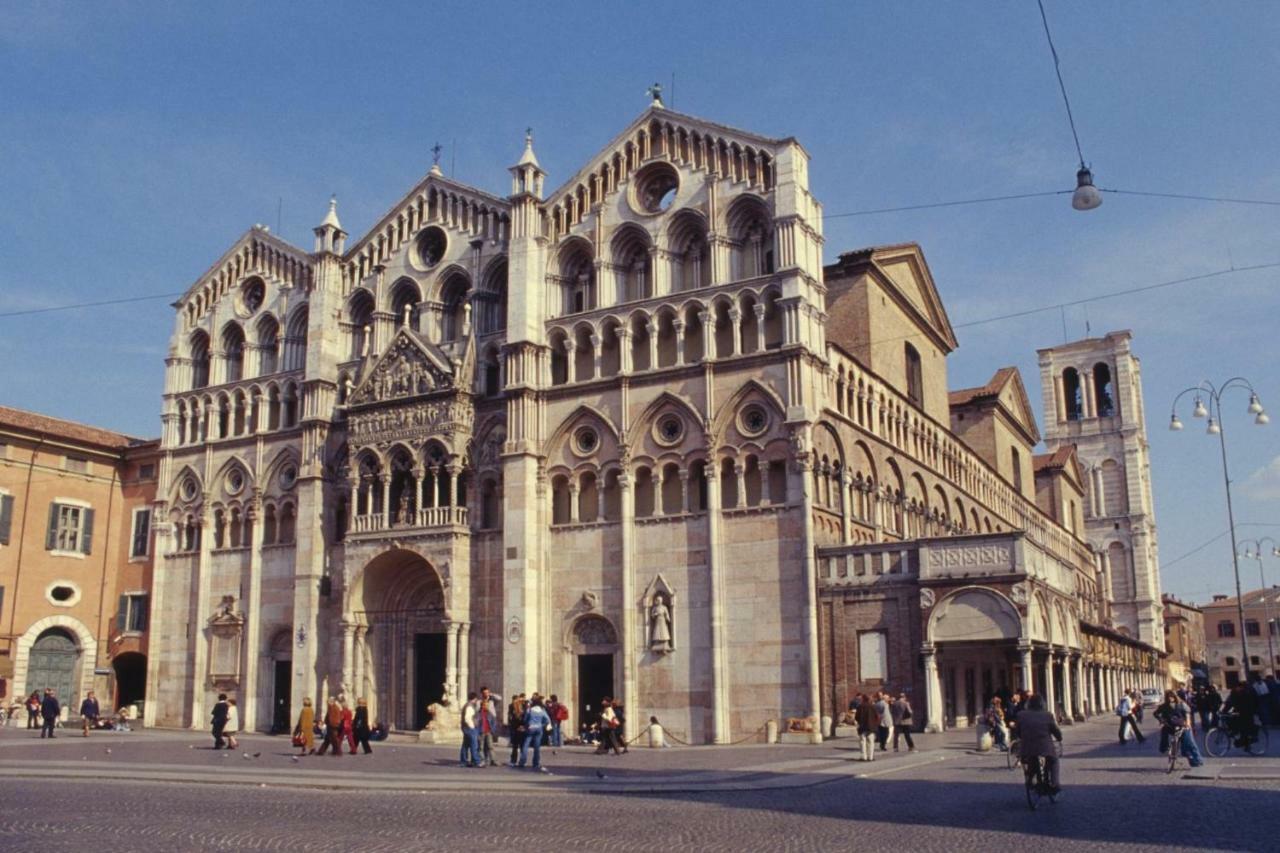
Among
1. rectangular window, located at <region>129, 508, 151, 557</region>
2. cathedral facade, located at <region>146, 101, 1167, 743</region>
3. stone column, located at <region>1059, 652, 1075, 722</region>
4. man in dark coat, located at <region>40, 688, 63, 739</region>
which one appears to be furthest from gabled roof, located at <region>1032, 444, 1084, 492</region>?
man in dark coat, located at <region>40, 688, 63, 739</region>

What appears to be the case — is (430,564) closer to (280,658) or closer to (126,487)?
(280,658)

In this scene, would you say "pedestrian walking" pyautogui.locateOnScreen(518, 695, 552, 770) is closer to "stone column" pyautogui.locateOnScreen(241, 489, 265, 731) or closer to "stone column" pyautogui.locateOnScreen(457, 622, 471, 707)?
"stone column" pyautogui.locateOnScreen(457, 622, 471, 707)

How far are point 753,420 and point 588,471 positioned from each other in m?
5.76

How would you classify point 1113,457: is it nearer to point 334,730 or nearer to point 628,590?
point 628,590

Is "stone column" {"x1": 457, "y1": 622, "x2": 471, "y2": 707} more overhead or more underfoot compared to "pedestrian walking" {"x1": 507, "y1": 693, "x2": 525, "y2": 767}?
more overhead

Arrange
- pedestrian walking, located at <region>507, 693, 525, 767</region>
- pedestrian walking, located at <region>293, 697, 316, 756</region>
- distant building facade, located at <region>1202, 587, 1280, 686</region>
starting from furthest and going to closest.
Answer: distant building facade, located at <region>1202, 587, 1280, 686</region>, pedestrian walking, located at <region>293, 697, 316, 756</region>, pedestrian walking, located at <region>507, 693, 525, 767</region>

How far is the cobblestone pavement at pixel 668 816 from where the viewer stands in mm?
13617

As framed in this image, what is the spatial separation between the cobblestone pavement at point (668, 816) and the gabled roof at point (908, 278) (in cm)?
2380

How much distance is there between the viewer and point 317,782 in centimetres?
2188

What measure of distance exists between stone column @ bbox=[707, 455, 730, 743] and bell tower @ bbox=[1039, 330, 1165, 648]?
222ft

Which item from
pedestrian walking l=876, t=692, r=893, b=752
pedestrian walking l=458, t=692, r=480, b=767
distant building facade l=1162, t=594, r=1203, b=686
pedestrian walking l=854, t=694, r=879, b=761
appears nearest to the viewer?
pedestrian walking l=854, t=694, r=879, b=761

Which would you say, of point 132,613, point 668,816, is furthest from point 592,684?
point 132,613

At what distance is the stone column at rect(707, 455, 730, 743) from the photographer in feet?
112

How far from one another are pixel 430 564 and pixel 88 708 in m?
12.0
